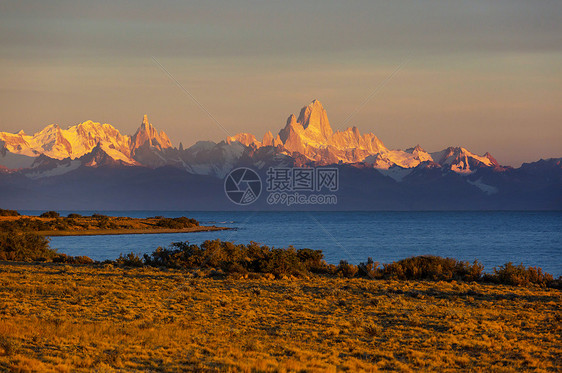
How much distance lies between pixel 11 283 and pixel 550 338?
19681 mm

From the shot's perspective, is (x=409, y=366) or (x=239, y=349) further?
(x=239, y=349)

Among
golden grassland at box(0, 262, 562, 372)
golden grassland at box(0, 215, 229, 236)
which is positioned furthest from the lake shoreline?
golden grassland at box(0, 262, 562, 372)

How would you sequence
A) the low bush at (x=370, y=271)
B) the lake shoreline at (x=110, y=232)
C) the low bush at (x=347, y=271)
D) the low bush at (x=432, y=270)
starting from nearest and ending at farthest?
the low bush at (x=432, y=270) < the low bush at (x=370, y=271) < the low bush at (x=347, y=271) < the lake shoreline at (x=110, y=232)

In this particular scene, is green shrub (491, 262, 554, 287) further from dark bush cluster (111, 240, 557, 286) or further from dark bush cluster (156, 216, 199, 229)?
dark bush cluster (156, 216, 199, 229)

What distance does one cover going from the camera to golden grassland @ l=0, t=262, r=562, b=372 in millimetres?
11680

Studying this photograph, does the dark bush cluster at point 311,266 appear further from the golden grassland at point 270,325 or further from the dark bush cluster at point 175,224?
the dark bush cluster at point 175,224

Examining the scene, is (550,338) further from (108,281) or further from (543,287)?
(108,281)

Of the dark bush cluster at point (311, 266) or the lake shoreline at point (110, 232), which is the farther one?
the lake shoreline at point (110, 232)

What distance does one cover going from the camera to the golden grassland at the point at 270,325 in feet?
38.3

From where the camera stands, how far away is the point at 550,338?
1441 cm

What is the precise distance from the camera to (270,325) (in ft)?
52.7

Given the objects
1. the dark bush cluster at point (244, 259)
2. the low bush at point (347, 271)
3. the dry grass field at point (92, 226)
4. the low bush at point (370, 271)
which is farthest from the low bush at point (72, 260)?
the dry grass field at point (92, 226)

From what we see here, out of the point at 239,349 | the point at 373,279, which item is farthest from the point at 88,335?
the point at 373,279

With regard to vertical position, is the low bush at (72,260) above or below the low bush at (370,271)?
below
